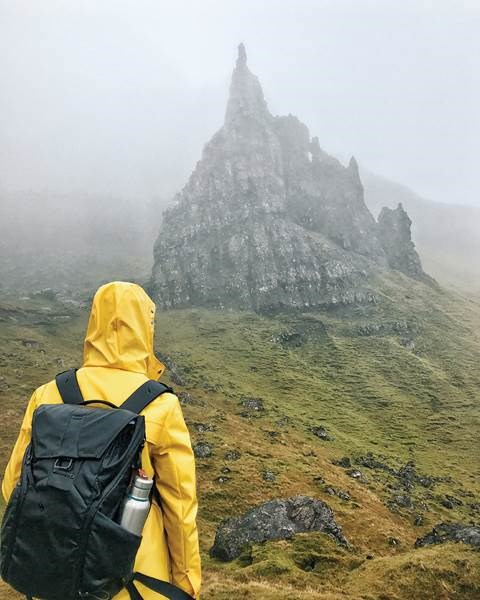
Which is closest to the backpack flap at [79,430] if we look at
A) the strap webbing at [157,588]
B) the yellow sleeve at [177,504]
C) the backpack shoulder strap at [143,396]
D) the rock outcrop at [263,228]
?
the backpack shoulder strap at [143,396]

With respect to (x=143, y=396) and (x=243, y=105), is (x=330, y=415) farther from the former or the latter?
(x=243, y=105)

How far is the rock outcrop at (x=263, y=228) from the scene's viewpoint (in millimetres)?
147625

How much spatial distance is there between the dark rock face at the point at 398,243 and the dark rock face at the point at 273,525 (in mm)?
170550

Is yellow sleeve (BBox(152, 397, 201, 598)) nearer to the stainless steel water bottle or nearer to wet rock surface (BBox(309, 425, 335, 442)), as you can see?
the stainless steel water bottle

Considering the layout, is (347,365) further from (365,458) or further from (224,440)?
(224,440)

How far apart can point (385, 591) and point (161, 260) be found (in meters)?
153

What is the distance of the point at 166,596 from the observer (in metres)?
4.17

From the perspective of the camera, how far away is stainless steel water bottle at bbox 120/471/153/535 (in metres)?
3.87

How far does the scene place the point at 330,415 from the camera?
80.8 metres

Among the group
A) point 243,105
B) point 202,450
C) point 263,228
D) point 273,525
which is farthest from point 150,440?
point 243,105

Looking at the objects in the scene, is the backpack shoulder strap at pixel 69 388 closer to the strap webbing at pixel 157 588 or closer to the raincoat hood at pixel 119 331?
the raincoat hood at pixel 119 331

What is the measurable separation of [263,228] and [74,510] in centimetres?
15768

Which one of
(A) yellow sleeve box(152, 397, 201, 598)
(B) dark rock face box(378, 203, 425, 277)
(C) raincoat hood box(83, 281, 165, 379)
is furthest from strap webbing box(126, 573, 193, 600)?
(B) dark rock face box(378, 203, 425, 277)

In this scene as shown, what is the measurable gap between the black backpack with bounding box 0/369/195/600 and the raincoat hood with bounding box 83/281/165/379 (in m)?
0.77
